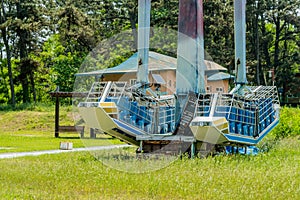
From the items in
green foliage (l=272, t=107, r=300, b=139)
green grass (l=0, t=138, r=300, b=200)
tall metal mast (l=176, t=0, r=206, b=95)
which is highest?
tall metal mast (l=176, t=0, r=206, b=95)

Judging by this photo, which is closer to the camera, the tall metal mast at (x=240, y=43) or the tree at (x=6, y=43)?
the tall metal mast at (x=240, y=43)

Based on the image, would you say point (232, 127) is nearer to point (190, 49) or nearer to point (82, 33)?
point (190, 49)

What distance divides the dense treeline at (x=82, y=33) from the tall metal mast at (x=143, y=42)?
2007 centimetres

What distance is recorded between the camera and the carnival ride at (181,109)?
12.6m

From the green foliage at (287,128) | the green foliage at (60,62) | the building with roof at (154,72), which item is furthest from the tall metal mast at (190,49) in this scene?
the green foliage at (60,62)

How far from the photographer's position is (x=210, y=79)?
34.5m

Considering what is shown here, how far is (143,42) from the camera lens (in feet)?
47.9

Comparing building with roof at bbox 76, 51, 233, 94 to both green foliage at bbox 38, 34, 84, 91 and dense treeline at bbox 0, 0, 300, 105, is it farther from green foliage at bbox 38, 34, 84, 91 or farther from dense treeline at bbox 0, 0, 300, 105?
green foliage at bbox 38, 34, 84, 91

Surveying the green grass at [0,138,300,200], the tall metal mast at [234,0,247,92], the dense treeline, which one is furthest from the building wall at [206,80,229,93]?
the green grass at [0,138,300,200]

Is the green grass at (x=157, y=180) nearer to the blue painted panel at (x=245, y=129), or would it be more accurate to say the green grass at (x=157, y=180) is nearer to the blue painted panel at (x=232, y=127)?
the blue painted panel at (x=232, y=127)

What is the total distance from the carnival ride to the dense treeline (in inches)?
807

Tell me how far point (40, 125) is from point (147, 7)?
1731 centimetres

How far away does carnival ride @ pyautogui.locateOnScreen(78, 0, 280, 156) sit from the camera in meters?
12.6

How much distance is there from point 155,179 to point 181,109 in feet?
13.2
